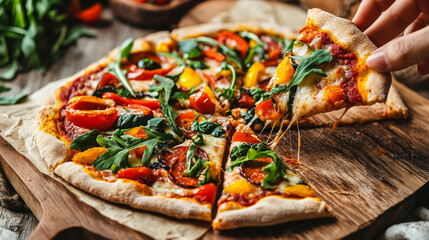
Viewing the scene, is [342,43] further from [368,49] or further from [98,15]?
[98,15]

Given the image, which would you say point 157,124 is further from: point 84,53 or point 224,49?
point 84,53

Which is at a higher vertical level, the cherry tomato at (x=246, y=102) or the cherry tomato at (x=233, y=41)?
the cherry tomato at (x=233, y=41)

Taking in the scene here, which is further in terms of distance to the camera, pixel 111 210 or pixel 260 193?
pixel 260 193

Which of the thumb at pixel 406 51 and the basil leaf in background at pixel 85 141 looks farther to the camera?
the basil leaf in background at pixel 85 141

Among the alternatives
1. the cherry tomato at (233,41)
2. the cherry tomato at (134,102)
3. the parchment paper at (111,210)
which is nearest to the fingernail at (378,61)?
the parchment paper at (111,210)

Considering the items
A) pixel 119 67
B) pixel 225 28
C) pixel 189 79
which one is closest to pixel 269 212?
pixel 189 79

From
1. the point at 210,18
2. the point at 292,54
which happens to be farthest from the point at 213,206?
the point at 210,18

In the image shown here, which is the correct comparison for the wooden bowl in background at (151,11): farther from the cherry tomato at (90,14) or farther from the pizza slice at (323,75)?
the pizza slice at (323,75)
